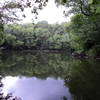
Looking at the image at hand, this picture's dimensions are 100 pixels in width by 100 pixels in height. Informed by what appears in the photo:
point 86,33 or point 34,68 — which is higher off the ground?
point 86,33

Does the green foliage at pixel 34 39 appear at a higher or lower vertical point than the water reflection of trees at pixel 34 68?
higher

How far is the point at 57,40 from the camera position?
4750cm

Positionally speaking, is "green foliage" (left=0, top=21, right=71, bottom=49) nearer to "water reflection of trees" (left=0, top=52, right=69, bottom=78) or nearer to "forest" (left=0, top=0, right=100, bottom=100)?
"forest" (left=0, top=0, right=100, bottom=100)

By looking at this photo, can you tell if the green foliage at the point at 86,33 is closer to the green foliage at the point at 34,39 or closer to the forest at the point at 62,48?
the forest at the point at 62,48

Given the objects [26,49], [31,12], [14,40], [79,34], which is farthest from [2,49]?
[31,12]

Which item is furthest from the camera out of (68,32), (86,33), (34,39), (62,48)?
(34,39)

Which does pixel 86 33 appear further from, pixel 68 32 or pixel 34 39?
pixel 34 39

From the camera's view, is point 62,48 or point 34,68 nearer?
point 34,68

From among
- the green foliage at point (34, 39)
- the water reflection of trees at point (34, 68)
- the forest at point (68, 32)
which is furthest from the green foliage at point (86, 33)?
the green foliage at point (34, 39)

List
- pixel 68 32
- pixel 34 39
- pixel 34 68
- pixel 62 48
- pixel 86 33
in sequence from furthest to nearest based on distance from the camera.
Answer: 1. pixel 34 39
2. pixel 62 48
3. pixel 68 32
4. pixel 86 33
5. pixel 34 68

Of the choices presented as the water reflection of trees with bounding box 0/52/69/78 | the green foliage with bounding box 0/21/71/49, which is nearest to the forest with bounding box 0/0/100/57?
the green foliage with bounding box 0/21/71/49

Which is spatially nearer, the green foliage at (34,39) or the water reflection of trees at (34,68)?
the water reflection of trees at (34,68)

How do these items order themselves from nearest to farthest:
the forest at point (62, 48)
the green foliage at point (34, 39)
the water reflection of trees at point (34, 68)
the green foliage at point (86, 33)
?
1. the forest at point (62, 48)
2. the water reflection of trees at point (34, 68)
3. the green foliage at point (86, 33)
4. the green foliage at point (34, 39)

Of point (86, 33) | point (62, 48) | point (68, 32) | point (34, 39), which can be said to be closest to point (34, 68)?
point (86, 33)
